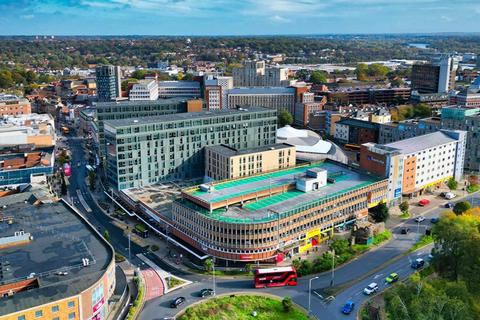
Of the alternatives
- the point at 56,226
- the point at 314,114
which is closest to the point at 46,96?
the point at 314,114

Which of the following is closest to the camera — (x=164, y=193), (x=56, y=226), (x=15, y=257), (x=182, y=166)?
(x=15, y=257)

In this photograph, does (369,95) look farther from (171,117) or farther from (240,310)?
(240,310)

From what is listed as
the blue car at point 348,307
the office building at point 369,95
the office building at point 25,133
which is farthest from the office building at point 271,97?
the blue car at point 348,307

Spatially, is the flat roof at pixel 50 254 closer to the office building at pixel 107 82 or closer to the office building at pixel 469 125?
the office building at pixel 469 125

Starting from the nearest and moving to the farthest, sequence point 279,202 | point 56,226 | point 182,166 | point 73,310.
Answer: point 73,310 < point 56,226 < point 279,202 < point 182,166

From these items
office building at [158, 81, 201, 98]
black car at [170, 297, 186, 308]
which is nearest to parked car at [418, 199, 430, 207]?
black car at [170, 297, 186, 308]

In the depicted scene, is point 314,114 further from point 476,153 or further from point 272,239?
point 272,239

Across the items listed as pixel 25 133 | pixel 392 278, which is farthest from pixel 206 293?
pixel 25 133
